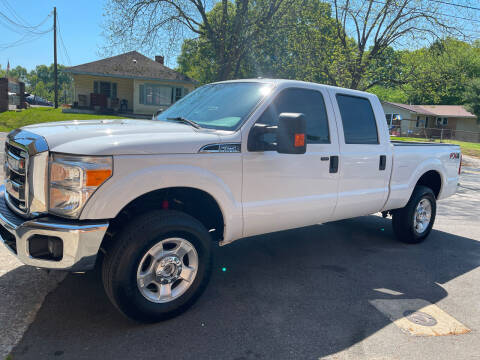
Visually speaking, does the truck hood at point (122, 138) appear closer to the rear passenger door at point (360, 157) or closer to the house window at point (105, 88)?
the rear passenger door at point (360, 157)

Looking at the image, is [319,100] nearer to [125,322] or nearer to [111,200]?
[111,200]

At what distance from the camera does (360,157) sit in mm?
4512

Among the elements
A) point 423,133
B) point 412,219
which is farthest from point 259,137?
point 423,133

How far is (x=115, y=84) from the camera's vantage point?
94.7 ft

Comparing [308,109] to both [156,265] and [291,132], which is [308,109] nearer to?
[291,132]

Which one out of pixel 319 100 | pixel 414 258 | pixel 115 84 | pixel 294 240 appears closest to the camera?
pixel 319 100

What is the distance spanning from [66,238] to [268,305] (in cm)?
181

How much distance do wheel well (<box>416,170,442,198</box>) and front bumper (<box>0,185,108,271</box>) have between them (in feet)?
15.9

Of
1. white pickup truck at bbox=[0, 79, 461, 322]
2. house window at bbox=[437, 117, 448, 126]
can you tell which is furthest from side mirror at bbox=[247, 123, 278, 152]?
house window at bbox=[437, 117, 448, 126]

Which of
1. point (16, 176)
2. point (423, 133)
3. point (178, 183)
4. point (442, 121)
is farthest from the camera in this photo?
point (442, 121)

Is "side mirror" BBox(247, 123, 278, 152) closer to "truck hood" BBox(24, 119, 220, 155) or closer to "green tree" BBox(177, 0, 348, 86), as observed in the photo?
"truck hood" BBox(24, 119, 220, 155)

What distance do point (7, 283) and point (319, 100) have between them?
11.5 ft

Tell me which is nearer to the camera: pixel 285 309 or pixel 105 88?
pixel 285 309

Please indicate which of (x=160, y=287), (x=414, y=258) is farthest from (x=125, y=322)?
(x=414, y=258)
